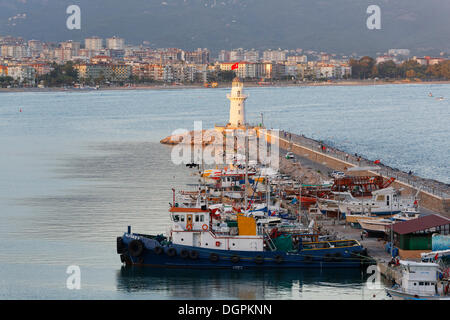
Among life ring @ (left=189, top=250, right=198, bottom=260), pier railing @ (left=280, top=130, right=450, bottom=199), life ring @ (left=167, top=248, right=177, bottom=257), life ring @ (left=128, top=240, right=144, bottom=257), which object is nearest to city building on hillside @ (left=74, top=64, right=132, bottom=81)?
pier railing @ (left=280, top=130, right=450, bottom=199)

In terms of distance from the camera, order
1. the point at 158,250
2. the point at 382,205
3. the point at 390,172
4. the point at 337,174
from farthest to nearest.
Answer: the point at 390,172
the point at 337,174
the point at 382,205
the point at 158,250

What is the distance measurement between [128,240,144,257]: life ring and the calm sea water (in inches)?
12.3

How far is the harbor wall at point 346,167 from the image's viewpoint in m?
19.4

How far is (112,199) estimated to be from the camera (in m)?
24.2

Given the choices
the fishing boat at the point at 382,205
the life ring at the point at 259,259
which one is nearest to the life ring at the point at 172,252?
the life ring at the point at 259,259

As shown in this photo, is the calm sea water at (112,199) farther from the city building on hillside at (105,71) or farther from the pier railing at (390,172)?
the city building on hillside at (105,71)

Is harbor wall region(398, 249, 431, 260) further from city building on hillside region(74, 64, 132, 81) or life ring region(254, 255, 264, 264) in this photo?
city building on hillside region(74, 64, 132, 81)

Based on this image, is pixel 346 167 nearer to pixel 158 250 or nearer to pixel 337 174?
pixel 337 174

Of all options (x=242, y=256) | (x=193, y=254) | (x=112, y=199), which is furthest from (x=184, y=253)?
(x=112, y=199)

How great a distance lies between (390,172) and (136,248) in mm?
12124

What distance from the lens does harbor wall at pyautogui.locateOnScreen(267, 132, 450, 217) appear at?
19375 millimetres

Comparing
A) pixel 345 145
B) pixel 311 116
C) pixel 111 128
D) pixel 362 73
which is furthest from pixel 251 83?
pixel 345 145

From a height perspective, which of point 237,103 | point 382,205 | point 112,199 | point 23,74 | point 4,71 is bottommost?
point 112,199
